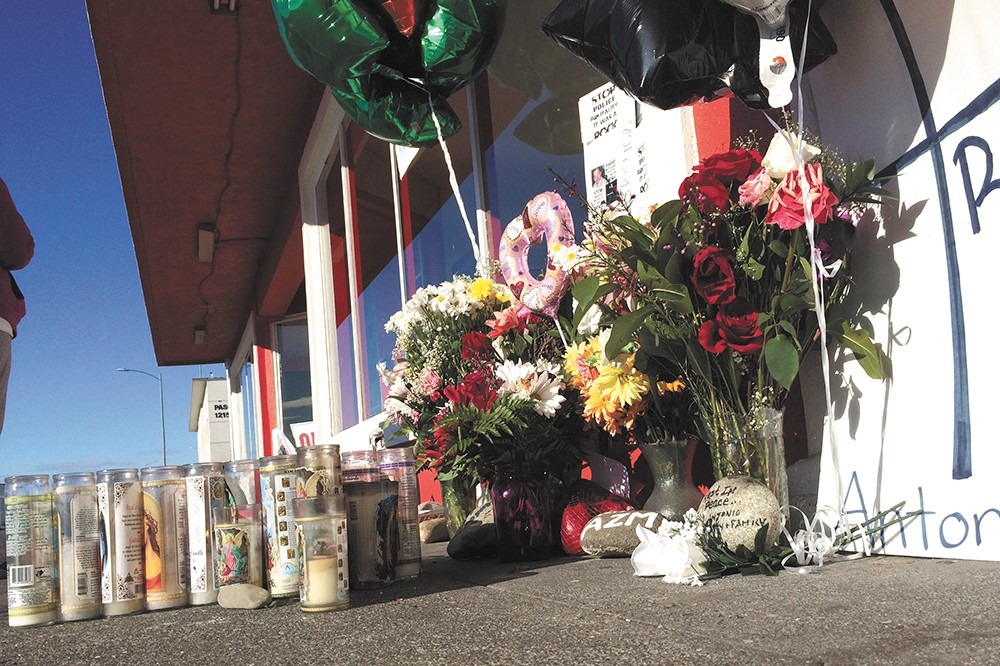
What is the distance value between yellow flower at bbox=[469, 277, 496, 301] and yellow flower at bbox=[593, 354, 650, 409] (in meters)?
0.75

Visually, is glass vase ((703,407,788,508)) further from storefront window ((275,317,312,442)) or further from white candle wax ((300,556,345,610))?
storefront window ((275,317,312,442))

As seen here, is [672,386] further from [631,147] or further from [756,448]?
[631,147]

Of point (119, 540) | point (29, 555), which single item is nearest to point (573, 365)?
point (119, 540)

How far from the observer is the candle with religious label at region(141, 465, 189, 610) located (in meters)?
1.79

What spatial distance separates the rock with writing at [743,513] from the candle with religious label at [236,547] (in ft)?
2.85

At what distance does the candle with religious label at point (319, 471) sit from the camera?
176 cm

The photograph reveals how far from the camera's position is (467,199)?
151 inches

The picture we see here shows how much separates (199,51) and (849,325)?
4.15 metres

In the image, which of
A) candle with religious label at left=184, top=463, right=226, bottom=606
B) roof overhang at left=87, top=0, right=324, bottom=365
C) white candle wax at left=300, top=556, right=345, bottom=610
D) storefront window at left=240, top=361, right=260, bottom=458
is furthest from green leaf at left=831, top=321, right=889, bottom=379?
A: storefront window at left=240, top=361, right=260, bottom=458

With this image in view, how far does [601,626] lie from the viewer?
126 cm

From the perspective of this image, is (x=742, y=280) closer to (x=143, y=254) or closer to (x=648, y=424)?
(x=648, y=424)

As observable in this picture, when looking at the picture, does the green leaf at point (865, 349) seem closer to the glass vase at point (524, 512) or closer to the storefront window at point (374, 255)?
the glass vase at point (524, 512)

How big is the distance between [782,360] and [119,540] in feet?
4.22

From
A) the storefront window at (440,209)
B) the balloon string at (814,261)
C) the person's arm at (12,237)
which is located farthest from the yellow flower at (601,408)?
the person's arm at (12,237)
